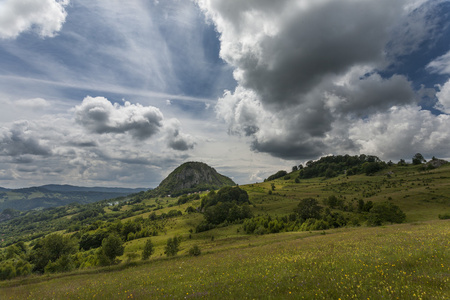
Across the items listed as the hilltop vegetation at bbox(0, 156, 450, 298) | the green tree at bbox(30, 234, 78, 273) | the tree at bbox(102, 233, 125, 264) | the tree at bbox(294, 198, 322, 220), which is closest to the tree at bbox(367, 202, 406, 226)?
the hilltop vegetation at bbox(0, 156, 450, 298)

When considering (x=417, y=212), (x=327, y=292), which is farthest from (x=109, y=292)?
(x=417, y=212)

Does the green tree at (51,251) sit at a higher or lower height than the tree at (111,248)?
lower

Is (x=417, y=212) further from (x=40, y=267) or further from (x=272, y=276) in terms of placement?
(x=40, y=267)

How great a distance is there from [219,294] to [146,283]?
10497mm

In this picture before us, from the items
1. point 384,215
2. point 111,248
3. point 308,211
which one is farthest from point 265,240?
point 308,211

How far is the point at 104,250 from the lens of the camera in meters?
44.2

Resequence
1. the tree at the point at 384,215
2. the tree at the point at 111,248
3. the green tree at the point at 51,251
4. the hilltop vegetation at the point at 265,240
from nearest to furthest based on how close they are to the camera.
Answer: the hilltop vegetation at the point at 265,240 → the tree at the point at 111,248 → the tree at the point at 384,215 → the green tree at the point at 51,251

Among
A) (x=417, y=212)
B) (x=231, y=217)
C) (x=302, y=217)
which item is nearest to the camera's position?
(x=417, y=212)

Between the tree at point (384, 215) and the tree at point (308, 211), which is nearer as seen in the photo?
the tree at point (384, 215)

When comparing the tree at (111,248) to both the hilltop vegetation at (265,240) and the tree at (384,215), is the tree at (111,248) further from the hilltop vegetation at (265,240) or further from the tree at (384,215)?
the tree at (384,215)

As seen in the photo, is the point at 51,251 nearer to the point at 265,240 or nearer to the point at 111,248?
the point at 111,248

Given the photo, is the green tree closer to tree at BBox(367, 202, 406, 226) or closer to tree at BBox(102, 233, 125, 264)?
tree at BBox(102, 233, 125, 264)

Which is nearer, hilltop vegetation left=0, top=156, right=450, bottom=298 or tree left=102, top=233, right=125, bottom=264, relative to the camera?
hilltop vegetation left=0, top=156, right=450, bottom=298

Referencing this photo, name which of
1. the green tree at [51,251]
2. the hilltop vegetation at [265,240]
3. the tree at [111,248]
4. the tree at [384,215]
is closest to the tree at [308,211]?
the hilltop vegetation at [265,240]
